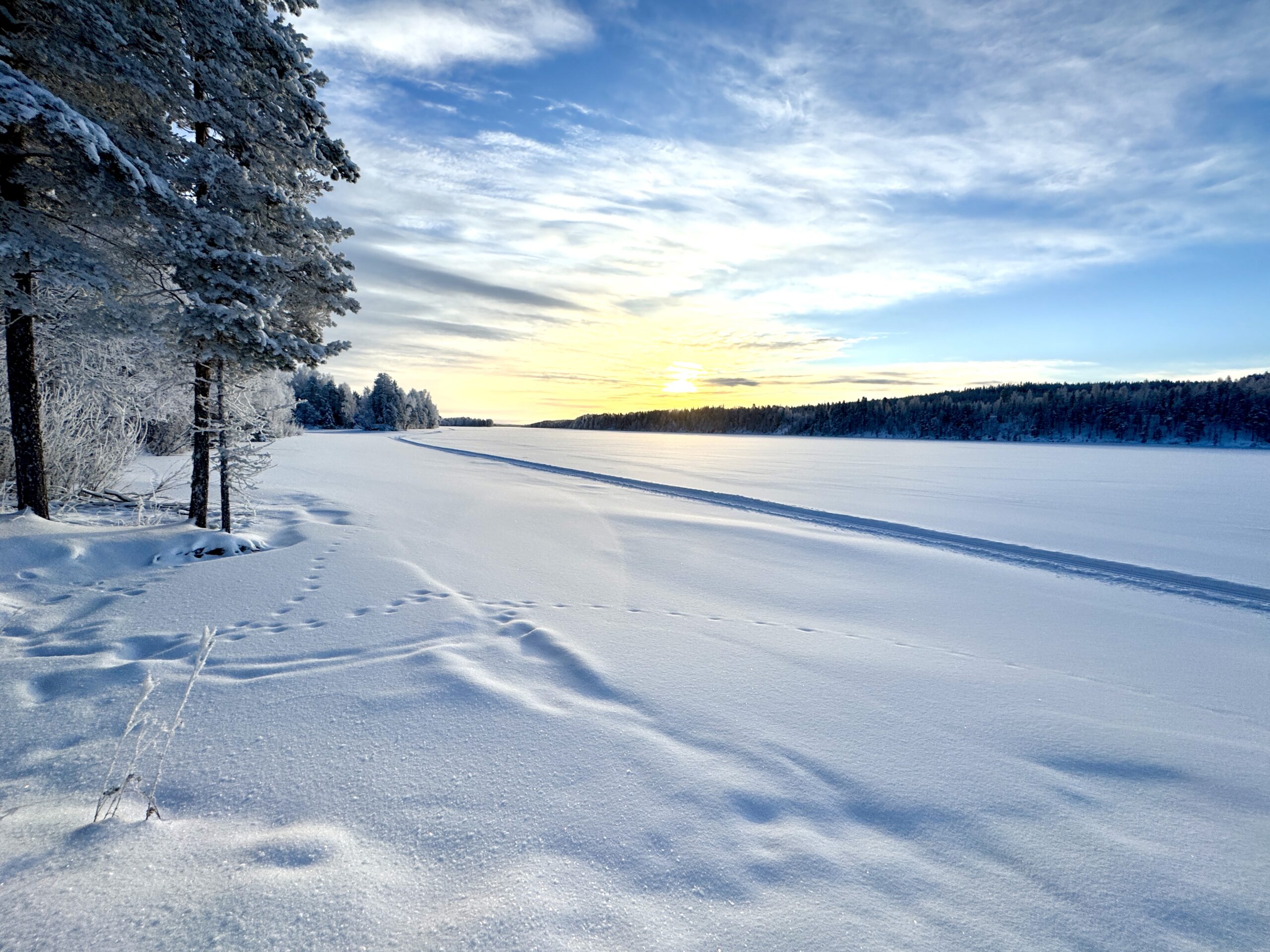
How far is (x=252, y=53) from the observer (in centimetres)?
704

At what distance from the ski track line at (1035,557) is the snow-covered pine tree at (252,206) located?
29.5ft

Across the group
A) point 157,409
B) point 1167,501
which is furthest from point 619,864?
point 1167,501

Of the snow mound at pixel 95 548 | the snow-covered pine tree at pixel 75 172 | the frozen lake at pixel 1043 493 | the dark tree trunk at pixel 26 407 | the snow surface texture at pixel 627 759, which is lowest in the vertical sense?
the snow surface texture at pixel 627 759

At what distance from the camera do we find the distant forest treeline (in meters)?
62.9

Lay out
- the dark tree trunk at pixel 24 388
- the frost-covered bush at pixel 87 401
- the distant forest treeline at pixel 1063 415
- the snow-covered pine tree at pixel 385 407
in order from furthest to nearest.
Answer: the snow-covered pine tree at pixel 385 407, the distant forest treeline at pixel 1063 415, the frost-covered bush at pixel 87 401, the dark tree trunk at pixel 24 388

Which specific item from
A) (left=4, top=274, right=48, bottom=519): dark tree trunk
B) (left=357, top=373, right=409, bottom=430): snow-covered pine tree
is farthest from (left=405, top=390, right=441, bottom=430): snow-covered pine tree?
(left=4, top=274, right=48, bottom=519): dark tree trunk

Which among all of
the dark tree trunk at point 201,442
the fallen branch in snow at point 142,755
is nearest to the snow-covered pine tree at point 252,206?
the dark tree trunk at point 201,442

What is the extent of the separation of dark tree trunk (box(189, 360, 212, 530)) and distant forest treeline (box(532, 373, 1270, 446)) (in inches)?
3441

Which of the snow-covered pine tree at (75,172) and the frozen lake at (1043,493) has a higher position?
the snow-covered pine tree at (75,172)

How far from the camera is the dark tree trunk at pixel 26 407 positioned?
6.45 metres

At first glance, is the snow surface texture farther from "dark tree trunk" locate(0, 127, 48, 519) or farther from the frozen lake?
the frozen lake

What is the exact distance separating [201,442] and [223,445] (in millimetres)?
259

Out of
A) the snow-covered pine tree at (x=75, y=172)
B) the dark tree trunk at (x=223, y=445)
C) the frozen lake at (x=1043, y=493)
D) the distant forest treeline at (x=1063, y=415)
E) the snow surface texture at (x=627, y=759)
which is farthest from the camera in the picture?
the distant forest treeline at (x=1063, y=415)

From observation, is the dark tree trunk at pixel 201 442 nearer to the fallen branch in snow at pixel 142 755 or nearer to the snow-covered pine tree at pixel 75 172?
the snow-covered pine tree at pixel 75 172
